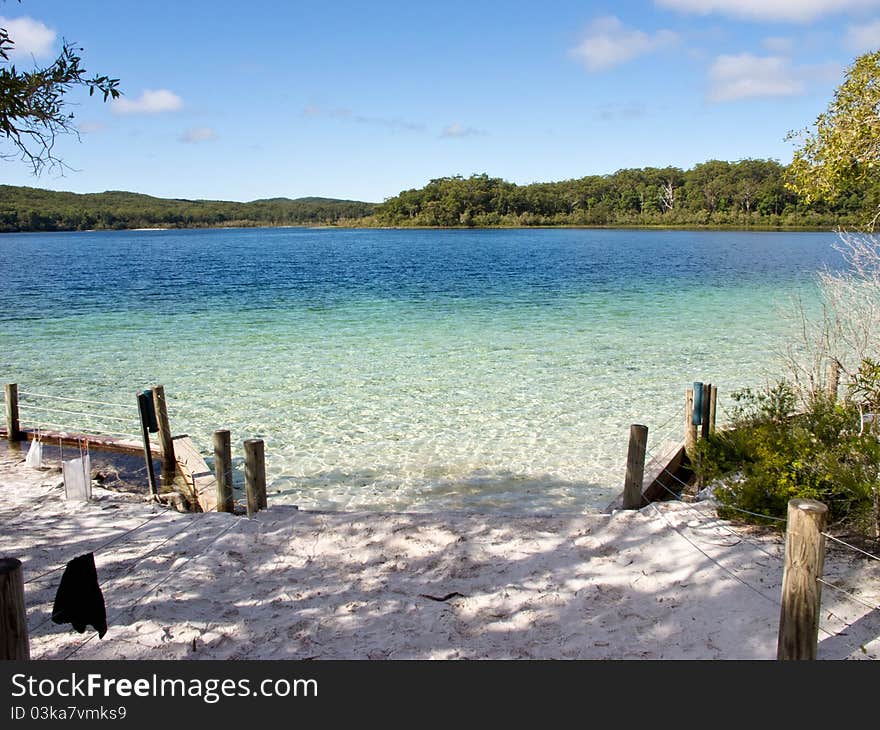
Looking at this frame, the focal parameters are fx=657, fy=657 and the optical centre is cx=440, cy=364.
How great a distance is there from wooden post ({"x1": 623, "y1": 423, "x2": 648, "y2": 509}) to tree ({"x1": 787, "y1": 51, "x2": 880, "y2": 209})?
4.12 meters

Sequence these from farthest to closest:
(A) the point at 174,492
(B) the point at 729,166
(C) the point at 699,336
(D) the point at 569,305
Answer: (B) the point at 729,166
(D) the point at 569,305
(C) the point at 699,336
(A) the point at 174,492

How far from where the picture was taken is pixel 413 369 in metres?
18.2

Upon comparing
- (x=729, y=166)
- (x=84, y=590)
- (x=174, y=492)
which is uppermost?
(x=729, y=166)

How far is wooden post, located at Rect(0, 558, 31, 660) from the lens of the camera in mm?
3451

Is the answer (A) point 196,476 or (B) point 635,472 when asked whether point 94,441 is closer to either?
(A) point 196,476

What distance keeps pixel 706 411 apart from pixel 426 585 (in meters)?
5.45

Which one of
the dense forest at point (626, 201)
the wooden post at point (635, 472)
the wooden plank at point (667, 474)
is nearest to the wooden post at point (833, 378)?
the wooden plank at point (667, 474)

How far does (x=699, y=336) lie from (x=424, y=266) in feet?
134

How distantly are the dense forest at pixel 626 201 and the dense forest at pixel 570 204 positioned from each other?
21cm

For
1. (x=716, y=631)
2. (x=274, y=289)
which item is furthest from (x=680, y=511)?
(x=274, y=289)

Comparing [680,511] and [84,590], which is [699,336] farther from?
[84,590]

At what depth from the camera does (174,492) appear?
962 centimetres

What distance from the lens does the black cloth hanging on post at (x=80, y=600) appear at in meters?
5.09

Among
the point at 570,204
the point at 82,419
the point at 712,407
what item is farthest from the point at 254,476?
the point at 570,204
